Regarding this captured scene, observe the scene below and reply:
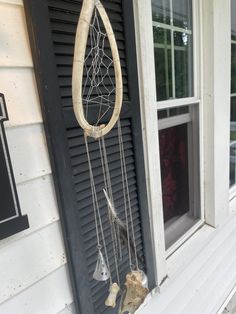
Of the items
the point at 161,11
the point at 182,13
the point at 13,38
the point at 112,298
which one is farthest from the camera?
the point at 182,13

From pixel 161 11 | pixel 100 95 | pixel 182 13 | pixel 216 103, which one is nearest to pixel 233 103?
pixel 216 103

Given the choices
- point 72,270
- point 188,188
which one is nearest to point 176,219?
point 188,188

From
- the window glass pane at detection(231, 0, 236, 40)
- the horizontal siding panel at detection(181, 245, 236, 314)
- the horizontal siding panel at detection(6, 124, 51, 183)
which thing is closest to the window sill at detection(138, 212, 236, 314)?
the horizontal siding panel at detection(181, 245, 236, 314)

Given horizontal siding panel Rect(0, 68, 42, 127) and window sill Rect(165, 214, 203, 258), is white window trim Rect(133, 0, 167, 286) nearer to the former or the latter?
window sill Rect(165, 214, 203, 258)

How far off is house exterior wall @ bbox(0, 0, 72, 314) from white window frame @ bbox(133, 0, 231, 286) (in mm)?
457

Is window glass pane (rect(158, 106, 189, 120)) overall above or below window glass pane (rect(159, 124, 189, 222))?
above

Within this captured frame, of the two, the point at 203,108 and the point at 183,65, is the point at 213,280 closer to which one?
the point at 203,108

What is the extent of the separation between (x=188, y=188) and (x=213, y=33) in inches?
35.1

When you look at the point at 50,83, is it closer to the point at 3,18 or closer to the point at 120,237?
the point at 3,18

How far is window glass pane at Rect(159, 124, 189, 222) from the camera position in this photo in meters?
1.40

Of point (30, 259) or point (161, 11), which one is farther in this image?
point (161, 11)

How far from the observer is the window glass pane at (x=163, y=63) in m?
1.19

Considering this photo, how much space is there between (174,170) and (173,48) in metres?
0.66

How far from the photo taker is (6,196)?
64cm
